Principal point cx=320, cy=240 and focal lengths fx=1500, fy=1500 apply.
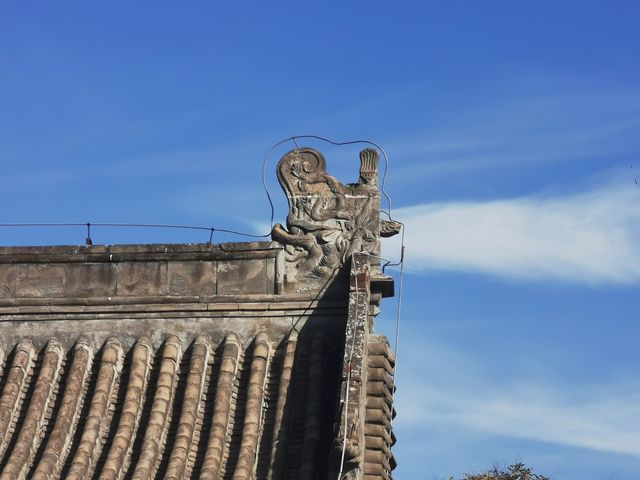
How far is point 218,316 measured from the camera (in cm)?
1881

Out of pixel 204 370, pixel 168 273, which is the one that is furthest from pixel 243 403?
pixel 168 273

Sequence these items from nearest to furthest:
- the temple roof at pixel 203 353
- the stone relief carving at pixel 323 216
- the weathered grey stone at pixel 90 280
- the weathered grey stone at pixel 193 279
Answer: the temple roof at pixel 203 353, the stone relief carving at pixel 323 216, the weathered grey stone at pixel 193 279, the weathered grey stone at pixel 90 280

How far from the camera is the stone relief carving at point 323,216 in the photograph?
18875mm

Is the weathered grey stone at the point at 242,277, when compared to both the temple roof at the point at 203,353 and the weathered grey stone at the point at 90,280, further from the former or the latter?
the weathered grey stone at the point at 90,280

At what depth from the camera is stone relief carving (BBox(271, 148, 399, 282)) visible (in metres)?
18.9

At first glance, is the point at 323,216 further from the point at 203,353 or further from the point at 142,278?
the point at 142,278

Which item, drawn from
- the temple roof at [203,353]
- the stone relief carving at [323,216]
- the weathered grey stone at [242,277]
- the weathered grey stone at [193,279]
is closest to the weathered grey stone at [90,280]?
the temple roof at [203,353]

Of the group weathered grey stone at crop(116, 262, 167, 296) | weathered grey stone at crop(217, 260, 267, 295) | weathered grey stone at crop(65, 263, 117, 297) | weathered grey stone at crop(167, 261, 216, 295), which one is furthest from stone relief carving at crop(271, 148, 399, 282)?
weathered grey stone at crop(65, 263, 117, 297)

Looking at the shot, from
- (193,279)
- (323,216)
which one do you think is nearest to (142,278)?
(193,279)

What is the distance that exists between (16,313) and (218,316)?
8.57 feet

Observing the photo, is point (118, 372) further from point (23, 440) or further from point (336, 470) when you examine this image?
point (336, 470)

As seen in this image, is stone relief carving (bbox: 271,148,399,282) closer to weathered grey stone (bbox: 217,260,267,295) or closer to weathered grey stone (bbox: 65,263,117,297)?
weathered grey stone (bbox: 217,260,267,295)

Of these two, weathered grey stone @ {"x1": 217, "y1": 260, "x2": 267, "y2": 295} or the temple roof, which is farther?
weathered grey stone @ {"x1": 217, "y1": 260, "x2": 267, "y2": 295}

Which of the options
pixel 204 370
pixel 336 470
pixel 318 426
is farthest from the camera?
pixel 204 370
